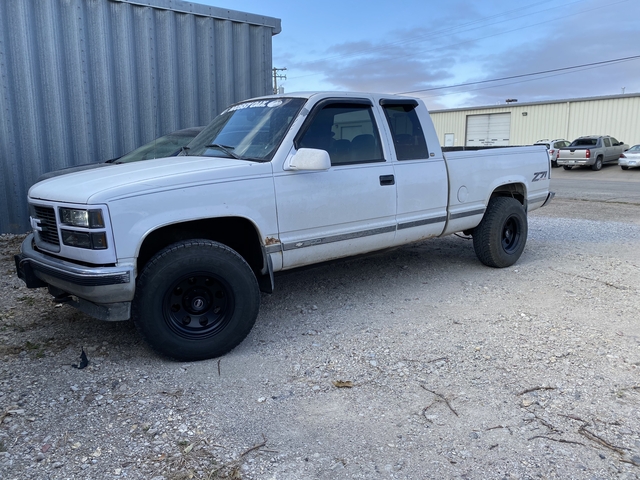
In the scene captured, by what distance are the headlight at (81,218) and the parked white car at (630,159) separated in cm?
2802

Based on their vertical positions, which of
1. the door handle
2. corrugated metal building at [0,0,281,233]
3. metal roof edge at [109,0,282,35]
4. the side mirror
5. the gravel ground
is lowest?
the gravel ground

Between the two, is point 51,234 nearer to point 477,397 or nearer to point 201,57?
point 477,397

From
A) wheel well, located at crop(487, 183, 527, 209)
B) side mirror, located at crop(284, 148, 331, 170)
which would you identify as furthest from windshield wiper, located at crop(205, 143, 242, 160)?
wheel well, located at crop(487, 183, 527, 209)

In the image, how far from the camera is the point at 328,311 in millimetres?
4891

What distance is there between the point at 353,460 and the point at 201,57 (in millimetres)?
8308

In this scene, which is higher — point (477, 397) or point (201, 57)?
point (201, 57)

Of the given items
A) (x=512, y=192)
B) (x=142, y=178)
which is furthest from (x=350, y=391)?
(x=512, y=192)

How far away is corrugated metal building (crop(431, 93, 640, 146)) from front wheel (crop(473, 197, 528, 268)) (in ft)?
102

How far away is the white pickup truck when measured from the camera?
3.49m

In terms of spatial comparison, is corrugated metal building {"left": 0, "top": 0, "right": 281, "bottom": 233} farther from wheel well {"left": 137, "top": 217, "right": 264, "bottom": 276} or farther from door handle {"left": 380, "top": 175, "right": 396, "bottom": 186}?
door handle {"left": 380, "top": 175, "right": 396, "bottom": 186}

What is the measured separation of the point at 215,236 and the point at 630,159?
89.2 feet

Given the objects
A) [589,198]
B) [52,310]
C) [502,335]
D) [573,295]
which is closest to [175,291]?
[52,310]

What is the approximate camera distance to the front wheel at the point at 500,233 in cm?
602

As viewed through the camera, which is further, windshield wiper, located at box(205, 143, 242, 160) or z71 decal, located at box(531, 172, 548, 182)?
z71 decal, located at box(531, 172, 548, 182)
